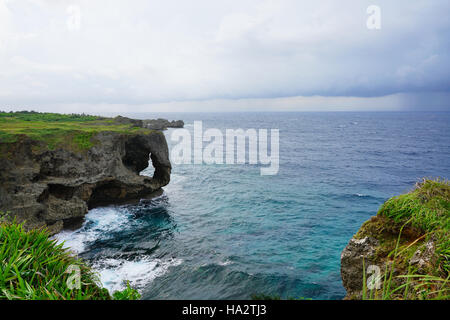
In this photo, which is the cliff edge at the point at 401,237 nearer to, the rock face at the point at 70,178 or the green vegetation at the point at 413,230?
the green vegetation at the point at 413,230

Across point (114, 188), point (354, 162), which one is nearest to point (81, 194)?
point (114, 188)

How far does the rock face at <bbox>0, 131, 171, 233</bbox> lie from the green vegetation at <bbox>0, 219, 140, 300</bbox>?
1632cm

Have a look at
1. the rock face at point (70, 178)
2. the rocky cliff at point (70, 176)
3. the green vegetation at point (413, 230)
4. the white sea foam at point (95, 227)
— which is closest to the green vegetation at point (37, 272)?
the green vegetation at point (413, 230)

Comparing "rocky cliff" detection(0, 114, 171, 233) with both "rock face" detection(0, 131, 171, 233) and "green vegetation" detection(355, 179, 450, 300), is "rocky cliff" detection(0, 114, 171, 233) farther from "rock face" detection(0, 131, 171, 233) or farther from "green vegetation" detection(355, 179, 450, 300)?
"green vegetation" detection(355, 179, 450, 300)

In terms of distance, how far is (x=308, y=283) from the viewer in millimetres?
16562

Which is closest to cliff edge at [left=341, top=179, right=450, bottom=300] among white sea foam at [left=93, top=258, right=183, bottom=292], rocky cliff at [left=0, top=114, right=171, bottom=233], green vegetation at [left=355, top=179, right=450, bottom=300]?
green vegetation at [left=355, top=179, right=450, bottom=300]

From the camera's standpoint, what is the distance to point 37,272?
4.96 m

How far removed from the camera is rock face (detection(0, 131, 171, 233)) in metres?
20.1

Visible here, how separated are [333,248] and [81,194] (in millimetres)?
22388

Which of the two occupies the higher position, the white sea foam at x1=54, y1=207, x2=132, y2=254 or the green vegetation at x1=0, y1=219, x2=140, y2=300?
the green vegetation at x1=0, y1=219, x2=140, y2=300

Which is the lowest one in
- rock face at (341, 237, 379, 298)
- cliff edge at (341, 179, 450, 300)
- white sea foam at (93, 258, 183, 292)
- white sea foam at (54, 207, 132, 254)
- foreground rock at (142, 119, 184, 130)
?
white sea foam at (93, 258, 183, 292)

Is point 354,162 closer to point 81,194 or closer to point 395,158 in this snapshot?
point 395,158

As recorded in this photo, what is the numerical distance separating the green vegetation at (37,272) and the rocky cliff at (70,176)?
45.6ft
